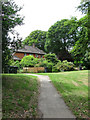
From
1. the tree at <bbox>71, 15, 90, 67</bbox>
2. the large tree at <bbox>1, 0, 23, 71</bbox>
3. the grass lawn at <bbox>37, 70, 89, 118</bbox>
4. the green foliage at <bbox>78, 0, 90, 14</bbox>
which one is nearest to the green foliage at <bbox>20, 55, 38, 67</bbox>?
the grass lawn at <bbox>37, 70, 89, 118</bbox>

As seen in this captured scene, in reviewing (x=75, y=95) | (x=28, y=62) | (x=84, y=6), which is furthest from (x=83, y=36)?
(x=28, y=62)

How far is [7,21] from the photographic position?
564cm

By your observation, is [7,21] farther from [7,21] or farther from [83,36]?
[83,36]

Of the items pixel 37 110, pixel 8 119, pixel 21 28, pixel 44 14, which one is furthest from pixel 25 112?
pixel 21 28

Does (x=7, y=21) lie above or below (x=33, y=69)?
above

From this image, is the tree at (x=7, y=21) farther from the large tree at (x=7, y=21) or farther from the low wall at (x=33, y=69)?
the low wall at (x=33, y=69)

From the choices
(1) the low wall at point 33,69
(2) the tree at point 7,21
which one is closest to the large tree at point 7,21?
(2) the tree at point 7,21

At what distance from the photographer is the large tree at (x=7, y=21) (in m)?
5.52

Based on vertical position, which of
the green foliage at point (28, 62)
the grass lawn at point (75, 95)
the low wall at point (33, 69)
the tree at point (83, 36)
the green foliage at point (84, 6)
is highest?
the green foliage at point (84, 6)

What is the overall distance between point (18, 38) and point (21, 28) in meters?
0.70

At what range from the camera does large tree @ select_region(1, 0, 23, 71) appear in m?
5.52

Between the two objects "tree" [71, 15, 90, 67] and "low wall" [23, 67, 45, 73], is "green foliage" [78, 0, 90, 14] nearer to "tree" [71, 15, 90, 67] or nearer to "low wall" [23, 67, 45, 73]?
"tree" [71, 15, 90, 67]

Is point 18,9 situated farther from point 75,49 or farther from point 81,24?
point 75,49

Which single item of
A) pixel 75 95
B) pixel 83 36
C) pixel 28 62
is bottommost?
Answer: pixel 75 95
